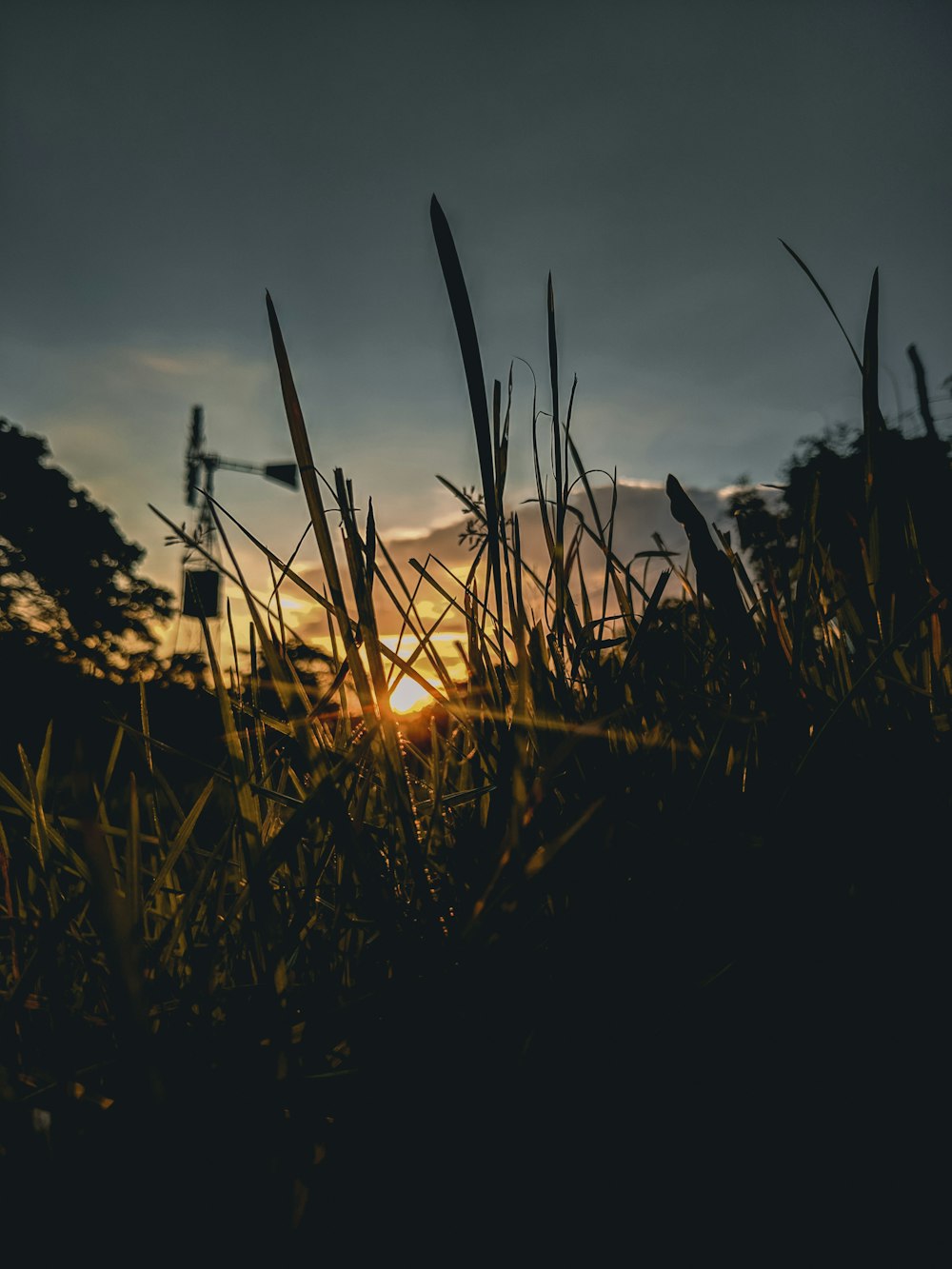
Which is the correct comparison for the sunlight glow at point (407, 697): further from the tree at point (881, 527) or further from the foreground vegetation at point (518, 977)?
the tree at point (881, 527)

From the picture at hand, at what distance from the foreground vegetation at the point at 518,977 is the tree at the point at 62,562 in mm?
16927

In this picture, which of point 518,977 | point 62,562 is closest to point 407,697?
point 518,977

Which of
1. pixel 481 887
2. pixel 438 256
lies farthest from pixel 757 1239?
pixel 438 256

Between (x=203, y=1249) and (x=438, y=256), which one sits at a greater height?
(x=438, y=256)

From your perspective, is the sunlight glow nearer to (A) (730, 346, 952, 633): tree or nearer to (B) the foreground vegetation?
(B) the foreground vegetation

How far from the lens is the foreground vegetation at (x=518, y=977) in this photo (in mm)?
281

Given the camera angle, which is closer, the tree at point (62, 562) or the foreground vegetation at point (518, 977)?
the foreground vegetation at point (518, 977)

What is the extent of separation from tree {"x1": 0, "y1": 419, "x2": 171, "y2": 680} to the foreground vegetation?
16.9m

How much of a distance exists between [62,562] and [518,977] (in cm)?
1958

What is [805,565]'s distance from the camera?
0.48m

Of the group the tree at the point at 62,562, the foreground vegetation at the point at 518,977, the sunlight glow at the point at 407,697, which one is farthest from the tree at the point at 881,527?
the tree at the point at 62,562

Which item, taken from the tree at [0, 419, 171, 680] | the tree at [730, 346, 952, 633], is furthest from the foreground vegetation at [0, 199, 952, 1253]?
the tree at [0, 419, 171, 680]

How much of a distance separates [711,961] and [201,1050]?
0.26 metres

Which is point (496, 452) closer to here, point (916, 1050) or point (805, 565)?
point (805, 565)
